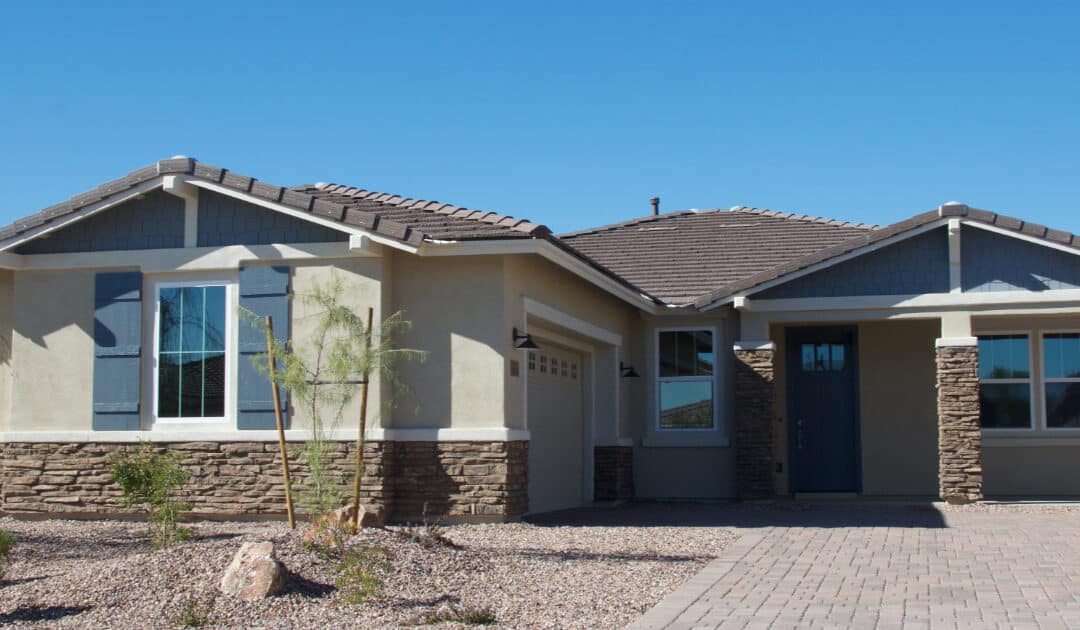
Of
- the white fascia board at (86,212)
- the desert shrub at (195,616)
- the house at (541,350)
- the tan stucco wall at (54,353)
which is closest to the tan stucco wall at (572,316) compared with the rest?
the house at (541,350)

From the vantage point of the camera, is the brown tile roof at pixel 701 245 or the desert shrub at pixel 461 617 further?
the brown tile roof at pixel 701 245

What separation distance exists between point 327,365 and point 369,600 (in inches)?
202

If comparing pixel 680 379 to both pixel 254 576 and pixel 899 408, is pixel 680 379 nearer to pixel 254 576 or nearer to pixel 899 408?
pixel 899 408

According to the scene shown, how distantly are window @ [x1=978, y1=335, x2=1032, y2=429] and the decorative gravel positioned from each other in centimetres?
869

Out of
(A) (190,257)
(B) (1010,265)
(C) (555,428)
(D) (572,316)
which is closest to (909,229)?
(B) (1010,265)

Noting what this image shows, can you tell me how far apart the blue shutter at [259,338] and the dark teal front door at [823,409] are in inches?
336

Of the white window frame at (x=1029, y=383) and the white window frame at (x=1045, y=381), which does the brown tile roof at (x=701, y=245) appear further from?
the white window frame at (x=1045, y=381)

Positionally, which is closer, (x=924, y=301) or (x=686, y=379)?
(x=924, y=301)

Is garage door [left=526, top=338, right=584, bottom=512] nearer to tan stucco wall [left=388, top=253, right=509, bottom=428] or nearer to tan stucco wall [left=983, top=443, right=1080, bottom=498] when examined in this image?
tan stucco wall [left=388, top=253, right=509, bottom=428]

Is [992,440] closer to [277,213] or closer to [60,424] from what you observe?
[277,213]

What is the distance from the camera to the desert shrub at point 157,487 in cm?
1046

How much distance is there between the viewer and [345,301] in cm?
1317

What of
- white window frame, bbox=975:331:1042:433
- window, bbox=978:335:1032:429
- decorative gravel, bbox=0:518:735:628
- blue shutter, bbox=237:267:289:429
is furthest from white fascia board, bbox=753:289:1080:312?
blue shutter, bbox=237:267:289:429

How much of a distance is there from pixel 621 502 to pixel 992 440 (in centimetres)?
563
